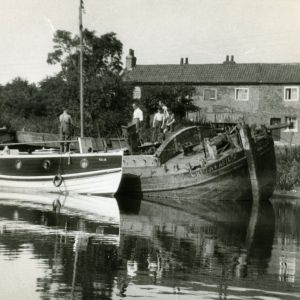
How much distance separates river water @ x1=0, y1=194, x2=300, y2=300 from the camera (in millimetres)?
10594

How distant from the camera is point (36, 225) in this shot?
18.3 m

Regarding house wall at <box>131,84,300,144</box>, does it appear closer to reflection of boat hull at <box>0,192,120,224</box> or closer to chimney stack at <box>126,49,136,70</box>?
chimney stack at <box>126,49,136,70</box>

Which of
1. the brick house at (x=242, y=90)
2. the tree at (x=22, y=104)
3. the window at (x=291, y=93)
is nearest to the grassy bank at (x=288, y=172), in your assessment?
the brick house at (x=242, y=90)

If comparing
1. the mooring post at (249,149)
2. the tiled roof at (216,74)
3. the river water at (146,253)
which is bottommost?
the river water at (146,253)

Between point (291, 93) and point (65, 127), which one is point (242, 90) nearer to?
point (291, 93)

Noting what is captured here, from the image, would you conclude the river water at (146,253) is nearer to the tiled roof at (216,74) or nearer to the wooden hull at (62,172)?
the wooden hull at (62,172)

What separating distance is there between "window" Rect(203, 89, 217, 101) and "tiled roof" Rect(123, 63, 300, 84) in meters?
0.77

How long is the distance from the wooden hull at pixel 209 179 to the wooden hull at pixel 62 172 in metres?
1.22

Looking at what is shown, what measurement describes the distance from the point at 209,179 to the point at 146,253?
12.9 m

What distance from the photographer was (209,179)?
87.6 feet

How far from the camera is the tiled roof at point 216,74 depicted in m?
59.5

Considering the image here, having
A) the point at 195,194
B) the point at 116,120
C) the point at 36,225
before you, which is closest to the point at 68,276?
the point at 36,225

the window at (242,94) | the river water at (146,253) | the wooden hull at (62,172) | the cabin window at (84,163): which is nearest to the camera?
the river water at (146,253)

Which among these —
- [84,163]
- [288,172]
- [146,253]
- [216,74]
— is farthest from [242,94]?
[146,253]
